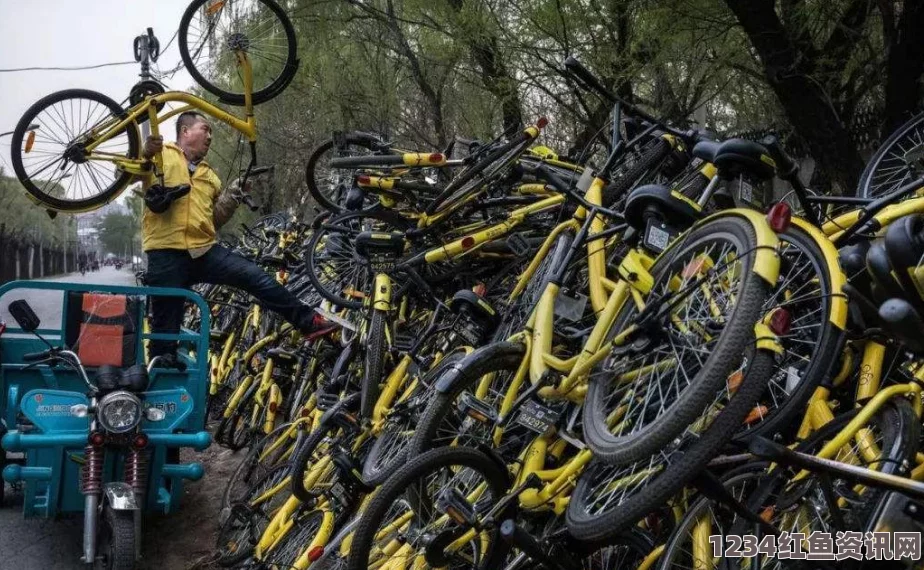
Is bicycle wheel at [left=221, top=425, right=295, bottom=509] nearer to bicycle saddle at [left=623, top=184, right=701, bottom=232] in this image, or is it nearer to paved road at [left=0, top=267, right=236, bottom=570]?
paved road at [left=0, top=267, right=236, bottom=570]

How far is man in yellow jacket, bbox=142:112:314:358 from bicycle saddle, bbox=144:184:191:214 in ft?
0.29

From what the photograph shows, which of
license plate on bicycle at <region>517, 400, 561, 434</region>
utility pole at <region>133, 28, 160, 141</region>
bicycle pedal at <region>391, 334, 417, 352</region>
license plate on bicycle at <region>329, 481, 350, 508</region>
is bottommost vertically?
license plate on bicycle at <region>329, 481, 350, 508</region>

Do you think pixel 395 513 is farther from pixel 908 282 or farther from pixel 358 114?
pixel 358 114

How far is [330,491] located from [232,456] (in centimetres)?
291

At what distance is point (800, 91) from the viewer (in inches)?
233

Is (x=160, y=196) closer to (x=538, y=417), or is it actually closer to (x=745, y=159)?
(x=538, y=417)

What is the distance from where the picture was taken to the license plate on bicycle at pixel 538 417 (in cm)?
303

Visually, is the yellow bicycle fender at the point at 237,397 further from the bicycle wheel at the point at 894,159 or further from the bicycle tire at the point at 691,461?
the bicycle wheel at the point at 894,159

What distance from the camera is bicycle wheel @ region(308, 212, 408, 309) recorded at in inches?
222

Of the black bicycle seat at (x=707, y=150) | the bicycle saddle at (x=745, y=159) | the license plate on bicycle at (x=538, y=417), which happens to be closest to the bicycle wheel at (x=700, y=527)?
the license plate on bicycle at (x=538, y=417)

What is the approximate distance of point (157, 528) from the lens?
5.04 metres

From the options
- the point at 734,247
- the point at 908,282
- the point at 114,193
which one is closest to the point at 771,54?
the point at 734,247

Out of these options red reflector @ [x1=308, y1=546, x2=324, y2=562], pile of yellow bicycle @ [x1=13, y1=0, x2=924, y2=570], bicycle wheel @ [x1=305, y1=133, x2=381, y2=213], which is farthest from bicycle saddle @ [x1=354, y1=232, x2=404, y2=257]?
red reflector @ [x1=308, y1=546, x2=324, y2=562]

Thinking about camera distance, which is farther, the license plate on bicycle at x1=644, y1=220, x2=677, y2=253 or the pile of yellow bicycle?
the license plate on bicycle at x1=644, y1=220, x2=677, y2=253
